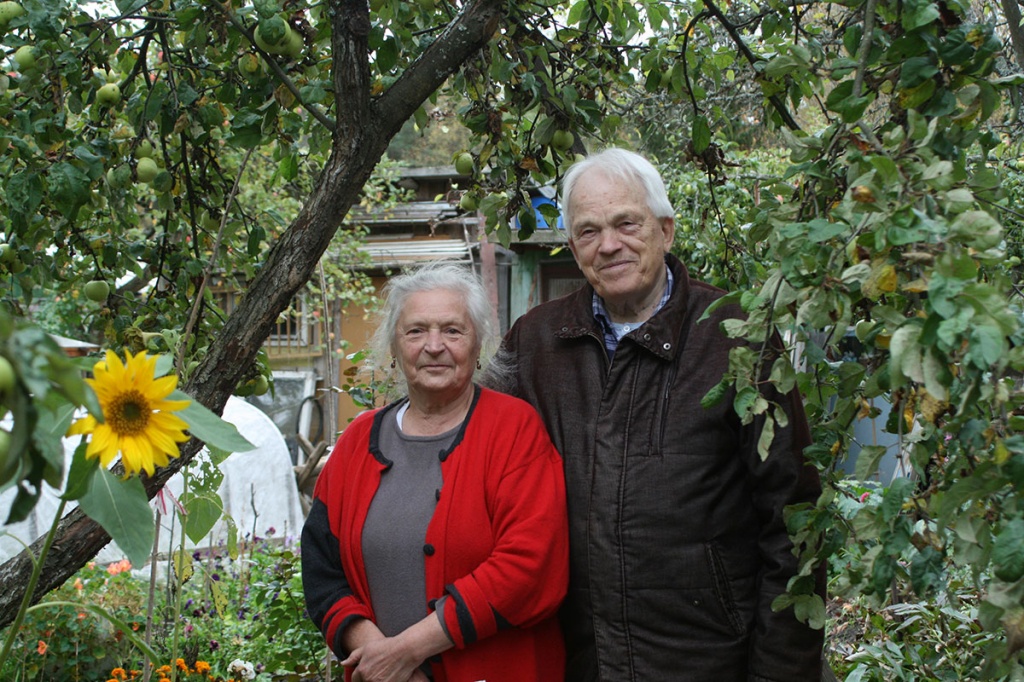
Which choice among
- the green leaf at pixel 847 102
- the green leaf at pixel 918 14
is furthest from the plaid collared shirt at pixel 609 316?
the green leaf at pixel 918 14

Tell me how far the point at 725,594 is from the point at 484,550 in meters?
0.48

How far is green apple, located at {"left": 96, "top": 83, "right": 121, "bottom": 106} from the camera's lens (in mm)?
2406

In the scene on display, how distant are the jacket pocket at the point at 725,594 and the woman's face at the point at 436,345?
634mm

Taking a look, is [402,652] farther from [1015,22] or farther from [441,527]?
[1015,22]

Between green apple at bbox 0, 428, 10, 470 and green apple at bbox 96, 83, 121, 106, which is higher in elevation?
green apple at bbox 96, 83, 121, 106

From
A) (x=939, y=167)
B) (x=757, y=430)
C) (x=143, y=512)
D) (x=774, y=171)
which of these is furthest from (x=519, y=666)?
(x=774, y=171)

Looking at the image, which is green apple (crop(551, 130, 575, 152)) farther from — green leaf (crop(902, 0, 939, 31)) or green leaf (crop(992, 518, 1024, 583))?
green leaf (crop(992, 518, 1024, 583))

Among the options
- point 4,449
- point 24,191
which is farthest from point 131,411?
point 24,191

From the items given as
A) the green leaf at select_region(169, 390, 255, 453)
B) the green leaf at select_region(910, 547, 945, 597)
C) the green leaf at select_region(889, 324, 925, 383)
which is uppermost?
the green leaf at select_region(889, 324, 925, 383)

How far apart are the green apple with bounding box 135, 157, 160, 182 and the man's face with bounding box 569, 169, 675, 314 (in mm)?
1113

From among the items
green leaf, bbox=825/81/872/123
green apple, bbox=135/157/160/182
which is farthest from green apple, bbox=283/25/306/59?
green leaf, bbox=825/81/872/123

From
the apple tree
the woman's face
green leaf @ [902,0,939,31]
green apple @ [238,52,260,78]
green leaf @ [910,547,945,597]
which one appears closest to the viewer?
the apple tree

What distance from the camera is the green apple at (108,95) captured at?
2.41 m

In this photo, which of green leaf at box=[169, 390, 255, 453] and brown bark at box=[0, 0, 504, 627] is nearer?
green leaf at box=[169, 390, 255, 453]
